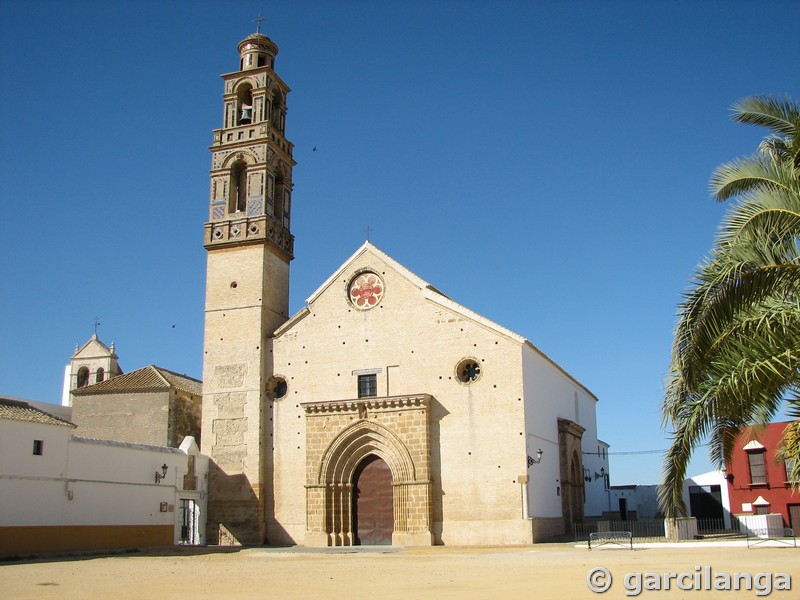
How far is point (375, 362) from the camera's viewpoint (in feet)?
99.7

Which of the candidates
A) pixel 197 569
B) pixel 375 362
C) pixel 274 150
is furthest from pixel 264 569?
pixel 274 150

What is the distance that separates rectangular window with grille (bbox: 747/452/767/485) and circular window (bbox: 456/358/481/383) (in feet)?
42.6

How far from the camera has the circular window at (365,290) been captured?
31.1 metres

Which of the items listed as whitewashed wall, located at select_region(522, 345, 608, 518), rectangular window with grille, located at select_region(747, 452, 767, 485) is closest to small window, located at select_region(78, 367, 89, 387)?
whitewashed wall, located at select_region(522, 345, 608, 518)

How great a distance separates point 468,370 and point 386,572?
12.9m

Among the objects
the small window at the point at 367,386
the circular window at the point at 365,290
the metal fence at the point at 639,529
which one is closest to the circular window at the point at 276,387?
the small window at the point at 367,386

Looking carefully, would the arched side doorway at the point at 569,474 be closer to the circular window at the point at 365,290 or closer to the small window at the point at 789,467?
the small window at the point at 789,467

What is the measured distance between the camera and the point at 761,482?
3269 cm

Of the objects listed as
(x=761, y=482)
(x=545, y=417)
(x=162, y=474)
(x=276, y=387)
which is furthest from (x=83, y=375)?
(x=761, y=482)

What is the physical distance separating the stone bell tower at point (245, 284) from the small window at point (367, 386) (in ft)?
12.9

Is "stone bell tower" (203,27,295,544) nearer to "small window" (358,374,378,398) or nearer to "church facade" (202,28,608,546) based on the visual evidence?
"church facade" (202,28,608,546)

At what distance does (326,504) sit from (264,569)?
10.5 metres

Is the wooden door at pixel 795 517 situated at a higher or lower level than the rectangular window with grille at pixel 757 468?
lower

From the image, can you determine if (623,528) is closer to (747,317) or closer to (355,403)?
(355,403)
